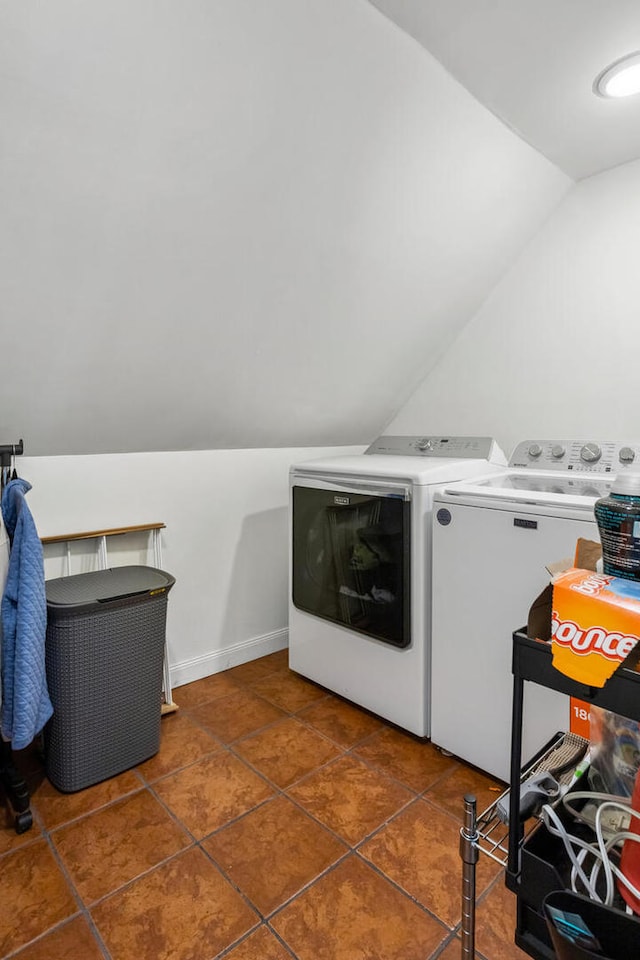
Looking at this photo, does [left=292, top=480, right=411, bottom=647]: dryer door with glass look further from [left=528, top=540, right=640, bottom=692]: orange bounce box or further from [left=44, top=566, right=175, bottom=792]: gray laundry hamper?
[left=528, top=540, right=640, bottom=692]: orange bounce box

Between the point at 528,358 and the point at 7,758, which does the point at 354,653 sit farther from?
the point at 528,358

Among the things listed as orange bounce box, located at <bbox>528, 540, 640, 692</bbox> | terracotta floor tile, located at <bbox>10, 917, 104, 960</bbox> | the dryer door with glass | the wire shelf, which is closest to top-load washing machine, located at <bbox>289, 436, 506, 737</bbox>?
the dryer door with glass

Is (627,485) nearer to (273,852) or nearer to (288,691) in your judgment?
(273,852)

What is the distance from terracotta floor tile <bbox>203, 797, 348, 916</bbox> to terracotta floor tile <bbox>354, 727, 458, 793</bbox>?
34cm

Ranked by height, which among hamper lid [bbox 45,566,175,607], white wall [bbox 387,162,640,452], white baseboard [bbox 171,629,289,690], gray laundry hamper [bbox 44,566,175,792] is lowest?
white baseboard [bbox 171,629,289,690]

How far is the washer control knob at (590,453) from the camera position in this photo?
2102 millimetres

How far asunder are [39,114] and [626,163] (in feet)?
6.88

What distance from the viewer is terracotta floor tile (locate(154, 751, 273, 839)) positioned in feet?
5.13

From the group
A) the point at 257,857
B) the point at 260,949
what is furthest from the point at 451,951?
the point at 257,857

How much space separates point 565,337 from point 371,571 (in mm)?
1344

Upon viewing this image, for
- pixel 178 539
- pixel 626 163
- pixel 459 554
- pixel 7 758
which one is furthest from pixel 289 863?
pixel 626 163

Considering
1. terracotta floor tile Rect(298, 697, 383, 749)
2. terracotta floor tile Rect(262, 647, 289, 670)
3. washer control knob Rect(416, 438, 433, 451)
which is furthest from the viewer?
terracotta floor tile Rect(262, 647, 289, 670)

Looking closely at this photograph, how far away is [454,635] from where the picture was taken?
5.78 ft

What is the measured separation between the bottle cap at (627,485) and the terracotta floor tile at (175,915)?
1268mm
